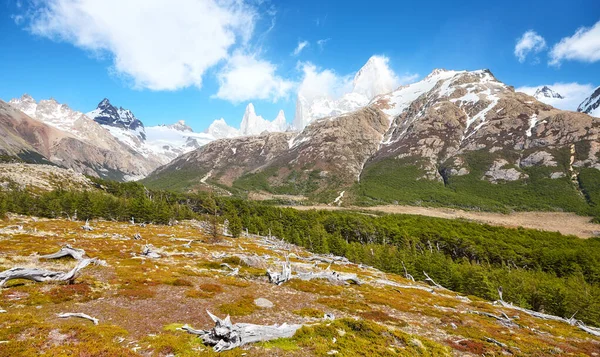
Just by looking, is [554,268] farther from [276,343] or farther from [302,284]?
[276,343]

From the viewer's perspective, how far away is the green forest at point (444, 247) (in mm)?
65750

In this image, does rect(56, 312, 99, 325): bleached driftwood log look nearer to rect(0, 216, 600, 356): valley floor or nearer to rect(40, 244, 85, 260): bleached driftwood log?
rect(0, 216, 600, 356): valley floor

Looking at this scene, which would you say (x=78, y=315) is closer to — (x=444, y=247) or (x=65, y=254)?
(x=65, y=254)

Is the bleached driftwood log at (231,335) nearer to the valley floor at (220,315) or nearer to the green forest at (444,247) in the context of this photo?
the valley floor at (220,315)

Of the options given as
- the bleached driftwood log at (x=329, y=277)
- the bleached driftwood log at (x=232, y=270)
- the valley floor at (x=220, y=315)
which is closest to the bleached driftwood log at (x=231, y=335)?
the valley floor at (x=220, y=315)

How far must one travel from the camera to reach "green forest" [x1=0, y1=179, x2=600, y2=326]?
65750 millimetres

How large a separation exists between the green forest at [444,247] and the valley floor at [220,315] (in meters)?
23.4

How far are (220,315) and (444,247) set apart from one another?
399 ft

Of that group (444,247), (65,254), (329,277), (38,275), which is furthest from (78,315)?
(444,247)

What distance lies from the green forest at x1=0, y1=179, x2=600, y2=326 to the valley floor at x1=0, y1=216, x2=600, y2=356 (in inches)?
921

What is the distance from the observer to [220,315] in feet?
86.3

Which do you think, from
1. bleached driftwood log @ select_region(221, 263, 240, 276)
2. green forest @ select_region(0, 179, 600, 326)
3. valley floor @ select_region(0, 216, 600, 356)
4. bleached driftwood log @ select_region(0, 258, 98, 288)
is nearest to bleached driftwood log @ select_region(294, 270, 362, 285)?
valley floor @ select_region(0, 216, 600, 356)

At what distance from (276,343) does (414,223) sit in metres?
154

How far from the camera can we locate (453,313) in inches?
1538
